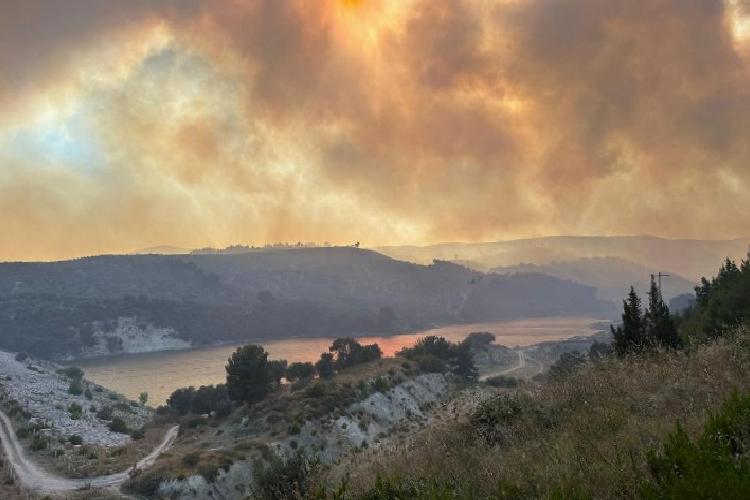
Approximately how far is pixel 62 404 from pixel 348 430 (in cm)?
6015

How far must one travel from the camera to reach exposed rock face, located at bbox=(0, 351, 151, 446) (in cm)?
7069

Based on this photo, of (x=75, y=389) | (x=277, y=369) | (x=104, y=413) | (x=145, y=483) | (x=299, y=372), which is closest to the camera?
(x=145, y=483)

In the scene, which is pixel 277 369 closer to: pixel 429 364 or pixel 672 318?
pixel 429 364

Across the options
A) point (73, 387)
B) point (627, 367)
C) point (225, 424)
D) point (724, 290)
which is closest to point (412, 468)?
point (627, 367)

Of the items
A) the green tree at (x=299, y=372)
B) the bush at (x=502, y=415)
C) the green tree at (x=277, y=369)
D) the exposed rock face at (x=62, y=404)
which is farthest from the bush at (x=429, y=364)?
the bush at (x=502, y=415)

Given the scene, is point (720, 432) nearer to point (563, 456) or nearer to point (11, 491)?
point (563, 456)

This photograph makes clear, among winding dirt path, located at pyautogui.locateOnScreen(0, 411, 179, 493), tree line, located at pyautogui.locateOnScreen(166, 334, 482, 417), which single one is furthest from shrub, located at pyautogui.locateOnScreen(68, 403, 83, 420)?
winding dirt path, located at pyautogui.locateOnScreen(0, 411, 179, 493)

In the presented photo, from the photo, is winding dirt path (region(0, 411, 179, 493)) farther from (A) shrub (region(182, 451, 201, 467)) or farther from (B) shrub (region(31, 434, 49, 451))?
(A) shrub (region(182, 451, 201, 467))

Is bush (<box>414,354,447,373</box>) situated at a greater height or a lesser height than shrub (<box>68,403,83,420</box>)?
greater

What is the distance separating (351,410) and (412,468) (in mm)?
56681

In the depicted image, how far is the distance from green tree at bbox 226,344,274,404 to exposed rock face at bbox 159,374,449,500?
17047 millimetres

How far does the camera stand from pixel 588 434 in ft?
27.7

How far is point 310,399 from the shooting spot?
63.4 m

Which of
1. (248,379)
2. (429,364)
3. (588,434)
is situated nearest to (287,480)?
(588,434)
